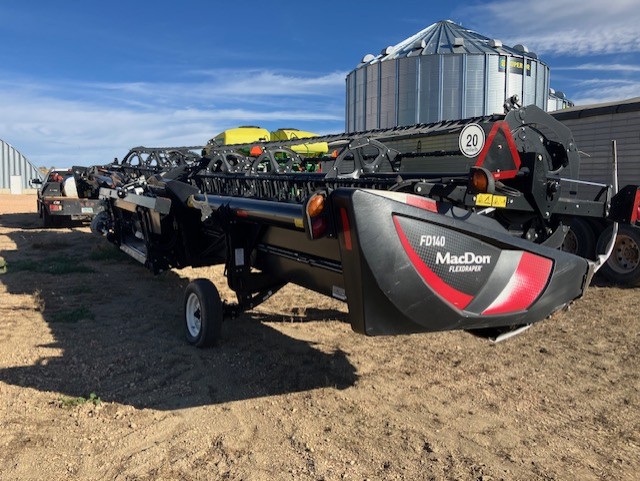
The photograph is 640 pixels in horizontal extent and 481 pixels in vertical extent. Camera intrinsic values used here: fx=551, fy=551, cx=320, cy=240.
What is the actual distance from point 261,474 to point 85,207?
12237mm

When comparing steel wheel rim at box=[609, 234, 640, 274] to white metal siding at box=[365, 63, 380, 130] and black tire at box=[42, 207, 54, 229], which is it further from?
black tire at box=[42, 207, 54, 229]

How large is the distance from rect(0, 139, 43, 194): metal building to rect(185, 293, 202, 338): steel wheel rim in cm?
3832

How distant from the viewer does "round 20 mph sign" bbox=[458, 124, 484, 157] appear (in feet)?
11.2

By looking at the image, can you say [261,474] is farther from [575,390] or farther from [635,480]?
[575,390]

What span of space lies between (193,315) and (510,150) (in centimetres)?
321

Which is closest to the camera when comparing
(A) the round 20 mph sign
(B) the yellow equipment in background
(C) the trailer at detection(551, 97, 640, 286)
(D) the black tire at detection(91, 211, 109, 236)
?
(A) the round 20 mph sign

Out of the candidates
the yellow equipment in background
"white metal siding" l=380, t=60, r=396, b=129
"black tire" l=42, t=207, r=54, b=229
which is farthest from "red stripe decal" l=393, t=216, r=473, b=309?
"white metal siding" l=380, t=60, r=396, b=129

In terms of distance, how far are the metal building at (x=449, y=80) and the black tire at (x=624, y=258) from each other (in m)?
9.64

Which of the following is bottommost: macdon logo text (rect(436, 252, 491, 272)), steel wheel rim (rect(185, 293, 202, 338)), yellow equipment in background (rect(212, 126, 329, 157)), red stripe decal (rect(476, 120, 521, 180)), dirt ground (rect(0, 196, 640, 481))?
dirt ground (rect(0, 196, 640, 481))

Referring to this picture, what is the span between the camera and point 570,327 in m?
5.73

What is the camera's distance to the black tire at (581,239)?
783 centimetres

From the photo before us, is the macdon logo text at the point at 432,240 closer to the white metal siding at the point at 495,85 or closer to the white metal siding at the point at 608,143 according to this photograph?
the white metal siding at the point at 608,143

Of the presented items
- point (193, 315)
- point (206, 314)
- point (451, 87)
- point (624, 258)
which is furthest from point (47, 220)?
point (624, 258)

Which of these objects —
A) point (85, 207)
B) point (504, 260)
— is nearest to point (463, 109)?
point (85, 207)
